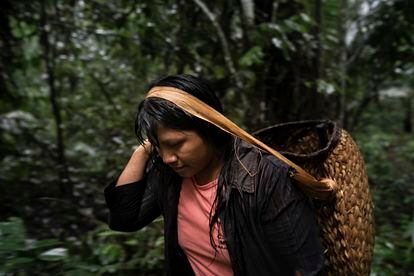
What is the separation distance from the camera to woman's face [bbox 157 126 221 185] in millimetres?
1286

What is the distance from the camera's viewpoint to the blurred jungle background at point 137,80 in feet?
10.4

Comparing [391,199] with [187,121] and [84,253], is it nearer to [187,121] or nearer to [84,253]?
[84,253]

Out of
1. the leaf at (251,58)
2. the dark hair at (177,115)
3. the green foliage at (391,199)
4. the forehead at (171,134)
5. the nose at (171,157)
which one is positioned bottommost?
the green foliage at (391,199)

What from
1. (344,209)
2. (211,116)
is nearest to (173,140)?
(211,116)

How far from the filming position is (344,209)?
1.42 meters

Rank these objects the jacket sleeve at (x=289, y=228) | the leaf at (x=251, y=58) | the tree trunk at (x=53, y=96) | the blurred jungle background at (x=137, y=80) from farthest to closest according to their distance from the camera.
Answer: the tree trunk at (x=53, y=96) < the blurred jungle background at (x=137, y=80) < the leaf at (x=251, y=58) < the jacket sleeve at (x=289, y=228)

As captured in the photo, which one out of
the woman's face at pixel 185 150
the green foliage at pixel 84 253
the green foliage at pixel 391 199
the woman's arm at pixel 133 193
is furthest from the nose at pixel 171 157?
the green foliage at pixel 391 199

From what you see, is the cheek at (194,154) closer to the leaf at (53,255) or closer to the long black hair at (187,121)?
the long black hair at (187,121)

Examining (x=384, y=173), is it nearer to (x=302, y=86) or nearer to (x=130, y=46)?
(x=302, y=86)

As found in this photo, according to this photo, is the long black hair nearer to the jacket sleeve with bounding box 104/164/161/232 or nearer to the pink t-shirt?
the pink t-shirt

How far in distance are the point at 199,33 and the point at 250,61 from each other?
1029 mm

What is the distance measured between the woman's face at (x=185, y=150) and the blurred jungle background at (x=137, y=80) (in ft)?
4.19

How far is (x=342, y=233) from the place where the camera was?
142cm

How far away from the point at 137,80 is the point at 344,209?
381 centimetres
